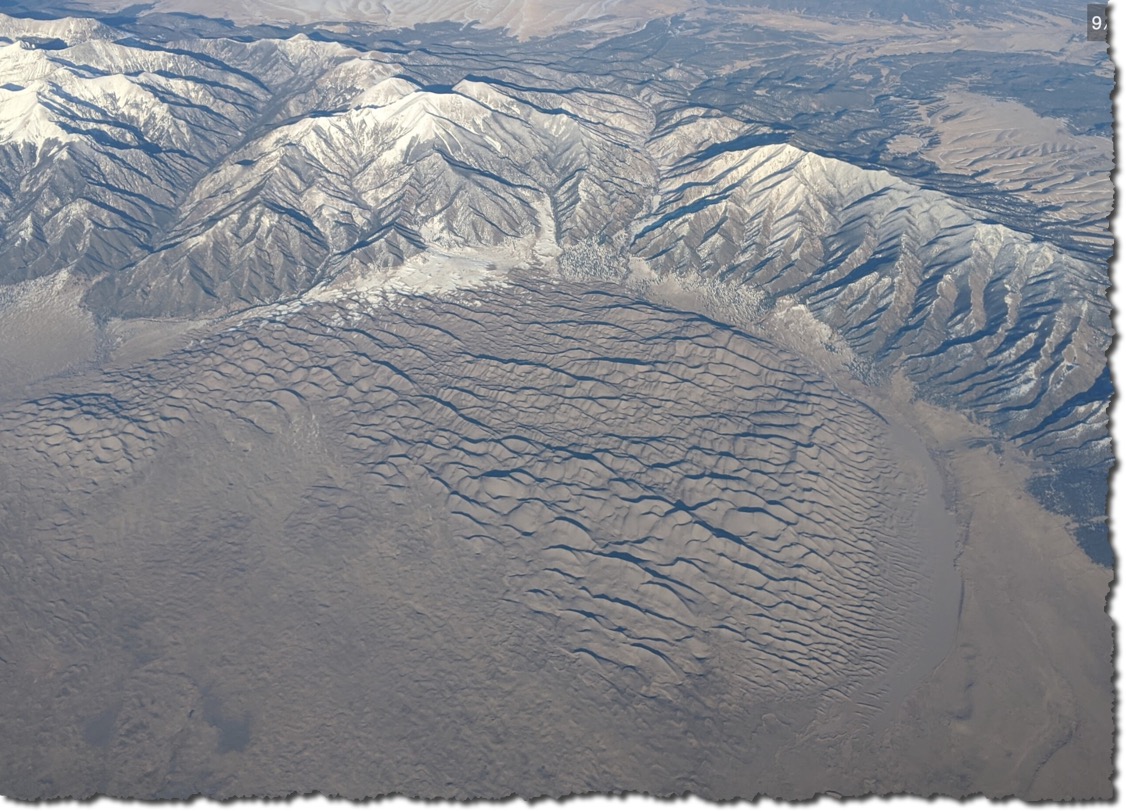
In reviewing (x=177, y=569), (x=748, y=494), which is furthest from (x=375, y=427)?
(x=748, y=494)

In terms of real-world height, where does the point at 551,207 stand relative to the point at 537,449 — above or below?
above

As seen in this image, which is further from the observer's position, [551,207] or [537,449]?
[551,207]

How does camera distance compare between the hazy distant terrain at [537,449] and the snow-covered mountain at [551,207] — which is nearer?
the hazy distant terrain at [537,449]

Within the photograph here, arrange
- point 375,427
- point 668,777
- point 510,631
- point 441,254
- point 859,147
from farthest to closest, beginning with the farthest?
point 859,147, point 441,254, point 375,427, point 510,631, point 668,777

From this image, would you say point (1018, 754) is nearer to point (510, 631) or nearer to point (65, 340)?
point (510, 631)

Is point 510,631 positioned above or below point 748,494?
below

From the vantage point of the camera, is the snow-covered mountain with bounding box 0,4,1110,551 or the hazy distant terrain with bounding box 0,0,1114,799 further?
the snow-covered mountain with bounding box 0,4,1110,551

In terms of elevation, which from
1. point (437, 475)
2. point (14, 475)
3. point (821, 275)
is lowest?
point (14, 475)

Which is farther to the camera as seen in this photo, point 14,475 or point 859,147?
point 859,147
